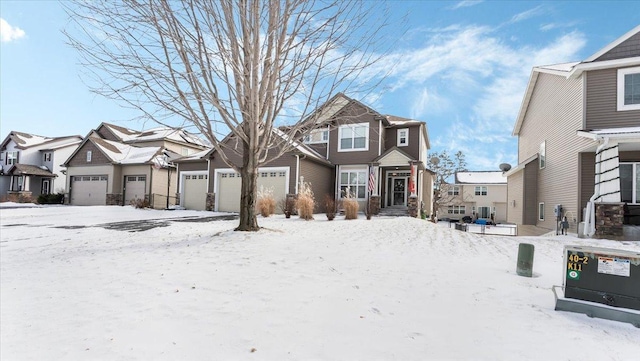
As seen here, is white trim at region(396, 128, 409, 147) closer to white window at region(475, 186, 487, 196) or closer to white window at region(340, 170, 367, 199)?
white window at region(340, 170, 367, 199)

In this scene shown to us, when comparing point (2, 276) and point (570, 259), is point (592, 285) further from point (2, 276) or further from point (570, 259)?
point (2, 276)

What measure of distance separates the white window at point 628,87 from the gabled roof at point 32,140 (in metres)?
43.3

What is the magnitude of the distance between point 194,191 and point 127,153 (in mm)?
10532

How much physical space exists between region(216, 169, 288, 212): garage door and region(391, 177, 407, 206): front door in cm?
697

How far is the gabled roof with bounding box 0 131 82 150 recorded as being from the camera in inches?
1298

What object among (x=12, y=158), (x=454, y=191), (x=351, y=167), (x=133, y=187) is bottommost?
(x=133, y=187)

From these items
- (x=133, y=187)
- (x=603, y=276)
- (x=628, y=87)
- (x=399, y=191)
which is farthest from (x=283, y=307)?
(x=133, y=187)

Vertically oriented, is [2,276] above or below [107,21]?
below

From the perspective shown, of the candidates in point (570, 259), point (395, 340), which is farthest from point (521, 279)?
point (395, 340)

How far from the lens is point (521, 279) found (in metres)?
5.63

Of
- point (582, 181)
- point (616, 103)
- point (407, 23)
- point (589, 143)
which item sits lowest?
point (582, 181)

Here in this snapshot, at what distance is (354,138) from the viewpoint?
19453 millimetres

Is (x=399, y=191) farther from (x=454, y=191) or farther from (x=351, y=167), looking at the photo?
(x=454, y=191)

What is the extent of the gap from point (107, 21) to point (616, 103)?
1549 centimetres
